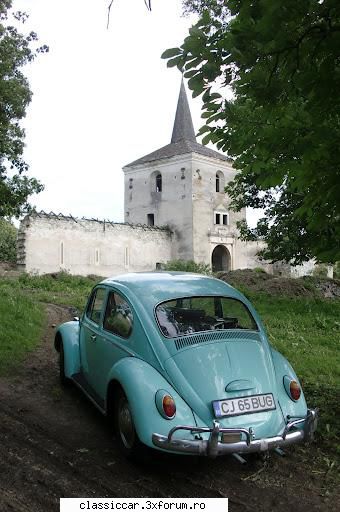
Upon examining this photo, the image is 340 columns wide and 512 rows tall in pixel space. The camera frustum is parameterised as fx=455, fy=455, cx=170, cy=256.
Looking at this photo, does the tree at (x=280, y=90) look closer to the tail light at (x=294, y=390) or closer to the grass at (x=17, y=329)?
the tail light at (x=294, y=390)

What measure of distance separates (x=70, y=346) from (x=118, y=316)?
56.1 inches

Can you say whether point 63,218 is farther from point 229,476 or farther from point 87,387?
point 229,476

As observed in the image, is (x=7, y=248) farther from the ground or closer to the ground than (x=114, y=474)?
farther from the ground

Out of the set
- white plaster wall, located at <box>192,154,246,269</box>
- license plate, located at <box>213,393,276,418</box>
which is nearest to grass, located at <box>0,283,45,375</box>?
license plate, located at <box>213,393,276,418</box>

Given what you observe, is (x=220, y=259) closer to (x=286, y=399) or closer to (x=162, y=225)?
(x=162, y=225)

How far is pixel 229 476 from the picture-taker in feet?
12.8

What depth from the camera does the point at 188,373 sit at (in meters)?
4.06

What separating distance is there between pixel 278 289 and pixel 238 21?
1428 cm

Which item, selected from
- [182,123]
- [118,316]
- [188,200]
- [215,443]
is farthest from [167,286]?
[182,123]

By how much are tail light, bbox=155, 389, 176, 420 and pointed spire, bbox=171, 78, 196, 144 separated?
38.6 metres

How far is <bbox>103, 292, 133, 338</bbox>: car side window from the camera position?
15.7ft

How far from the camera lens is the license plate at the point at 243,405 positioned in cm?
381

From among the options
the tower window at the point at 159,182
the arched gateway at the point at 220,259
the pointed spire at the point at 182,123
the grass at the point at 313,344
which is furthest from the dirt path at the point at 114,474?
the pointed spire at the point at 182,123

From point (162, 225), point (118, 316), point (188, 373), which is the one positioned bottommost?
point (188, 373)
